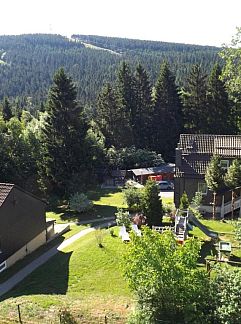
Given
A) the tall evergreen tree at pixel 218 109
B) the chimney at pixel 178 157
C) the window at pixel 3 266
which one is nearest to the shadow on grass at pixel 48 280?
the window at pixel 3 266

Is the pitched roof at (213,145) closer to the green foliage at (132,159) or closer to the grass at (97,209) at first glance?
the grass at (97,209)

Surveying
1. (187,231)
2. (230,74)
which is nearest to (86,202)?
(187,231)

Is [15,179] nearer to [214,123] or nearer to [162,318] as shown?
[214,123]

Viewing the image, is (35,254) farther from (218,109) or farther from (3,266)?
(218,109)

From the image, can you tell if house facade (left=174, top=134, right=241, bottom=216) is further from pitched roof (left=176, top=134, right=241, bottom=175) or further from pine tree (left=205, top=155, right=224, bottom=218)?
pine tree (left=205, top=155, right=224, bottom=218)

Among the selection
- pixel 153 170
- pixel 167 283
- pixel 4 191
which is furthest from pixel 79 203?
pixel 167 283
